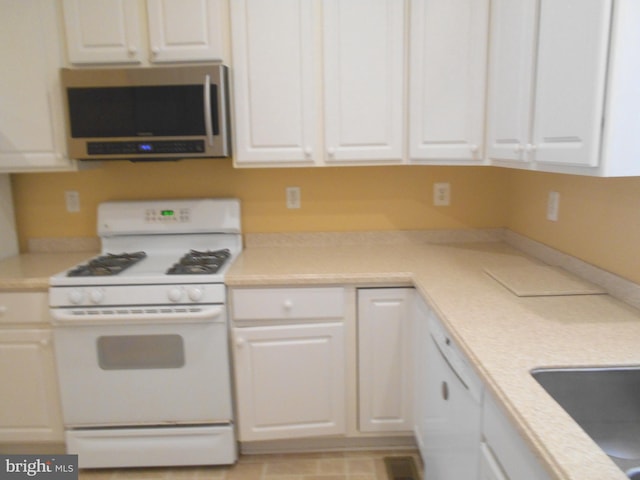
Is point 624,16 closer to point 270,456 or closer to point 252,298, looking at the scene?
point 252,298

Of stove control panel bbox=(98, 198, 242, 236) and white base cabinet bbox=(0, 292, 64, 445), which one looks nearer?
white base cabinet bbox=(0, 292, 64, 445)

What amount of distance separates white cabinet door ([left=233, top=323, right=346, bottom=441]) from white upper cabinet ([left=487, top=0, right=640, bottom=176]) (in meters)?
1.12

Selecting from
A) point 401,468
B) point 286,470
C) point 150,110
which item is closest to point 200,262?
point 150,110

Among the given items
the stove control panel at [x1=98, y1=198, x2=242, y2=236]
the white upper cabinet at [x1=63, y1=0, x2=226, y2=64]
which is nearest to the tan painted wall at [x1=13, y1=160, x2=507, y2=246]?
the stove control panel at [x1=98, y1=198, x2=242, y2=236]

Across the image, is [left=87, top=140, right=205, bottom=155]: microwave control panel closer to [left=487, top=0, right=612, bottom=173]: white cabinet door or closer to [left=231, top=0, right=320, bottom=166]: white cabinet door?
[left=231, top=0, right=320, bottom=166]: white cabinet door

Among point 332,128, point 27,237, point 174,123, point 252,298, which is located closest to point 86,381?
point 252,298

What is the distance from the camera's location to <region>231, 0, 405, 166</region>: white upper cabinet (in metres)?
2.13

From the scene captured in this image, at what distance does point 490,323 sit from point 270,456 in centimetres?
140

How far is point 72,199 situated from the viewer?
2.59 meters

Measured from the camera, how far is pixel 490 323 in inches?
56.8

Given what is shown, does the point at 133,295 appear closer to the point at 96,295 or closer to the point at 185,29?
the point at 96,295

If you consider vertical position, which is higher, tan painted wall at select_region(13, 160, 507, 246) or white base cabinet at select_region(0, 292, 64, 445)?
tan painted wall at select_region(13, 160, 507, 246)

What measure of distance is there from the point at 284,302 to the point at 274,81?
1.00m

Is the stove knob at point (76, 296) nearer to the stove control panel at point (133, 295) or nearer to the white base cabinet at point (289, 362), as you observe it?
the stove control panel at point (133, 295)
